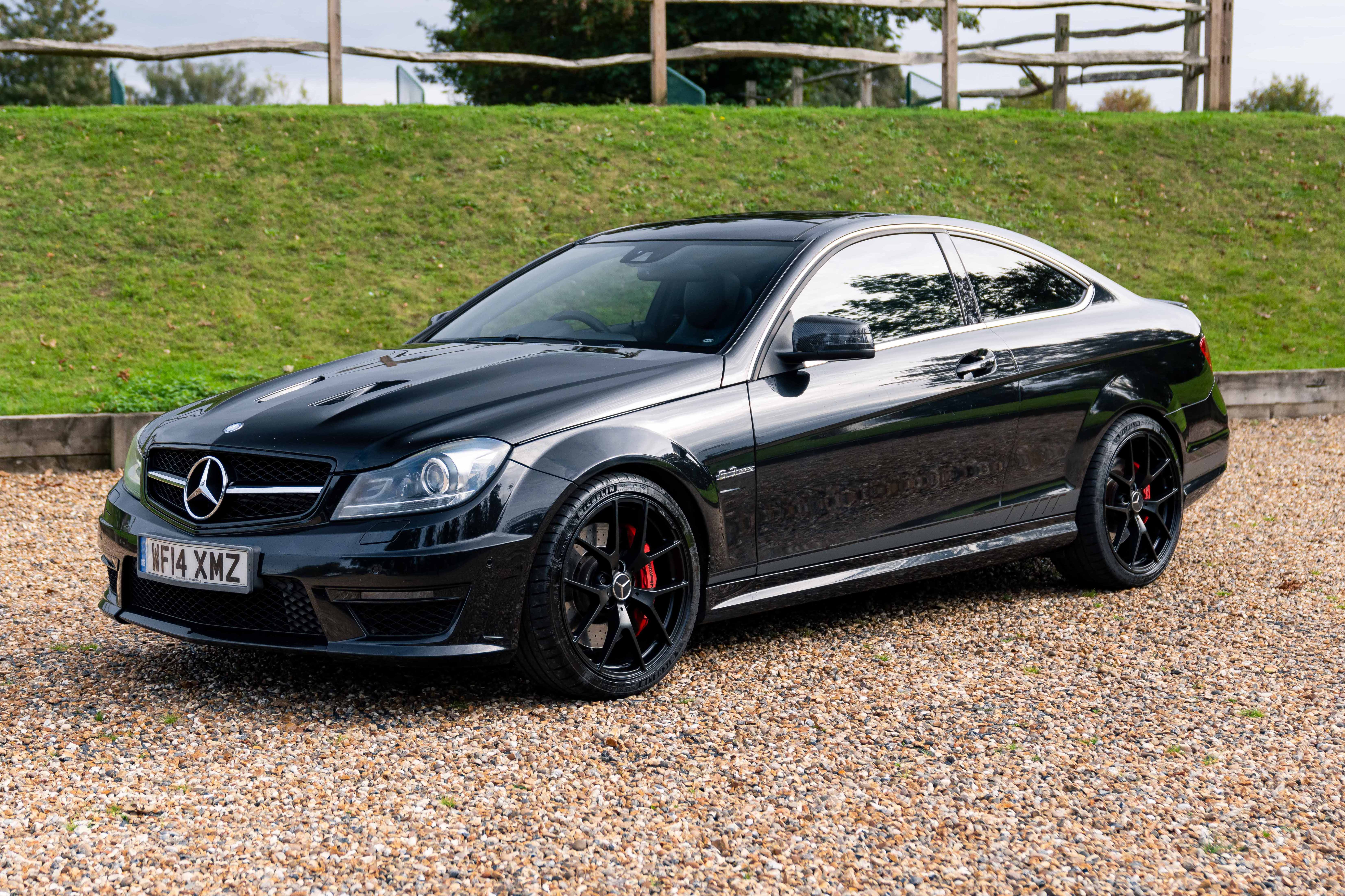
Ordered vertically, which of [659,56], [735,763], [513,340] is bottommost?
[735,763]

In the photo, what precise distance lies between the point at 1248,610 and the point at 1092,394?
1.13m

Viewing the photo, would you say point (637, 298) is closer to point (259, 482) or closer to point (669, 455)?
point (669, 455)

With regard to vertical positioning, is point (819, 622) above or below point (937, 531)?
below

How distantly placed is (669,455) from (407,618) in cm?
98

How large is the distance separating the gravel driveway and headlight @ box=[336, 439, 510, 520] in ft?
2.26

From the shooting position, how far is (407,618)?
3.79 meters

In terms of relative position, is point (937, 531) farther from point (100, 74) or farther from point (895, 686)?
point (100, 74)

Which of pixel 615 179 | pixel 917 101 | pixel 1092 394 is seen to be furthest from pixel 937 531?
pixel 917 101

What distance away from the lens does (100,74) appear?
54438mm

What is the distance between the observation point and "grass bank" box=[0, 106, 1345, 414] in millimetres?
11219

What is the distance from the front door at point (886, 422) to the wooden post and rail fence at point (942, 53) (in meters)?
10.1

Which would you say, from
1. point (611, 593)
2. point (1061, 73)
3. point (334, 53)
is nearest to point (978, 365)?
point (611, 593)

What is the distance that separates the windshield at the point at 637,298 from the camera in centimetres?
474

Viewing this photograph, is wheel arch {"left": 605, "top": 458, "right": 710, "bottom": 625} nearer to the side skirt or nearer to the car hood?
the side skirt
